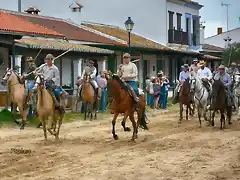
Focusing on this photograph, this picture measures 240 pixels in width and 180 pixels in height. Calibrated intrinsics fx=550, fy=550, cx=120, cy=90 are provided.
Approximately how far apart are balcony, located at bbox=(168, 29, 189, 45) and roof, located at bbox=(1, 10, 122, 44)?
30.8ft

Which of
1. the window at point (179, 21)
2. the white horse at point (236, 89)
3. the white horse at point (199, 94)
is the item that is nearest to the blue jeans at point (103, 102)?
the white horse at point (199, 94)

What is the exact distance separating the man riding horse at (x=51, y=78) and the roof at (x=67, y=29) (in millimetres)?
16092

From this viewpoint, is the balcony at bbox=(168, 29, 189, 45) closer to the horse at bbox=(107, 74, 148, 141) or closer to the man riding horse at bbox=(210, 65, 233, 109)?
the man riding horse at bbox=(210, 65, 233, 109)

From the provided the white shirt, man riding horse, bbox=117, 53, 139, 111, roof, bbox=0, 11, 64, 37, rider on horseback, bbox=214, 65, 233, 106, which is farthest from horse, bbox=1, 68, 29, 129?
rider on horseback, bbox=214, 65, 233, 106

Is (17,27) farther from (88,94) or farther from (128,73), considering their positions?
(128,73)

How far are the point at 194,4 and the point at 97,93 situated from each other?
2815cm

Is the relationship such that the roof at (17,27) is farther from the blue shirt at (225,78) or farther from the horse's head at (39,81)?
the blue shirt at (225,78)

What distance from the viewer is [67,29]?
115 ft

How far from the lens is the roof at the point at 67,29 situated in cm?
3266

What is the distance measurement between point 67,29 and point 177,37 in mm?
12944

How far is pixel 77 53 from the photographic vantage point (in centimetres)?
2803

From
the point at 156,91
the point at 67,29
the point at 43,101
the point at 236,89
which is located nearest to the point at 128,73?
the point at 43,101

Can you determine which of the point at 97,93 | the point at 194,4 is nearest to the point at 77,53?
the point at 97,93

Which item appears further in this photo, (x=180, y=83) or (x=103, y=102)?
(x=103, y=102)
